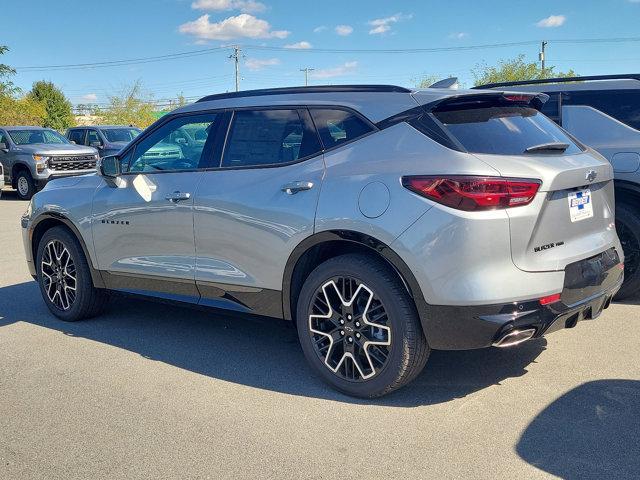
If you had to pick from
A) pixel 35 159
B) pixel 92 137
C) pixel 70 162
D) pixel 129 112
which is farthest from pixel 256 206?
pixel 129 112

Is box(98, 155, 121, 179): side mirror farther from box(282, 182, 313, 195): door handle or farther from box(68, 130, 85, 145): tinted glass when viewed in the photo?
box(68, 130, 85, 145): tinted glass

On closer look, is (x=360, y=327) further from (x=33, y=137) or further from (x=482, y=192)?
(x=33, y=137)

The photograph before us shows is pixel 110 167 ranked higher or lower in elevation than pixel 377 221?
higher

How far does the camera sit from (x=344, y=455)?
323 centimetres

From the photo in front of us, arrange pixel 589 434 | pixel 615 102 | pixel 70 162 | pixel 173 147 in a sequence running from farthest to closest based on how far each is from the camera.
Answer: pixel 70 162 < pixel 615 102 < pixel 173 147 < pixel 589 434

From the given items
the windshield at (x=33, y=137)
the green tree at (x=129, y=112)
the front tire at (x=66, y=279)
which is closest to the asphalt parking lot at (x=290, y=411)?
the front tire at (x=66, y=279)

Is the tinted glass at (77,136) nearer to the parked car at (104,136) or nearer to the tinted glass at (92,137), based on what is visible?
A: the parked car at (104,136)

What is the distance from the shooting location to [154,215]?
189 inches

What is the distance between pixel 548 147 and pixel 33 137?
17.3m

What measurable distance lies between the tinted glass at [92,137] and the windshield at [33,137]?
4.18 ft

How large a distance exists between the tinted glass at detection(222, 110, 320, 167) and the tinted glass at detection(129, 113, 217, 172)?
0.26 metres

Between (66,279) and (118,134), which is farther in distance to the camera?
(118,134)

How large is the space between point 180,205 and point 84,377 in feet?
4.33

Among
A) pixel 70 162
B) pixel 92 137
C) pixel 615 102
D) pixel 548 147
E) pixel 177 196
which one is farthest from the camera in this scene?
pixel 92 137
